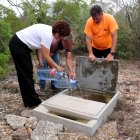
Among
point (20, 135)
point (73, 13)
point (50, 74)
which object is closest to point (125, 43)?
point (73, 13)

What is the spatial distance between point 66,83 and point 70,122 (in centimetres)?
144

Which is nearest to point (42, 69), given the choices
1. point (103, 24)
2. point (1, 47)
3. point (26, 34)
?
point (26, 34)

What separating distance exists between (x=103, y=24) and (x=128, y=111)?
1.62 meters

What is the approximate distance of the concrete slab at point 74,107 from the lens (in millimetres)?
4827

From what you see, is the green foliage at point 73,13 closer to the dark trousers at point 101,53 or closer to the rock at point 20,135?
the dark trousers at point 101,53

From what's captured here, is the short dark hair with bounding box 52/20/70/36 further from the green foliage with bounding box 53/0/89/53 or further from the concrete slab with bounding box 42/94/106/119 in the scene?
the green foliage with bounding box 53/0/89/53

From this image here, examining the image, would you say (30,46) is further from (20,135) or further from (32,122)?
(20,135)

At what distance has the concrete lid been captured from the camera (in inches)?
236

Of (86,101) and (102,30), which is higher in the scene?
(102,30)

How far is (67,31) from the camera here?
4879 mm

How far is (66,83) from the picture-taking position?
5996 mm

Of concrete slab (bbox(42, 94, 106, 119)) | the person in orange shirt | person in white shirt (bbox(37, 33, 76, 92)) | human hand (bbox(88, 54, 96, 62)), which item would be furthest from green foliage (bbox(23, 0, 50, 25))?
concrete slab (bbox(42, 94, 106, 119))

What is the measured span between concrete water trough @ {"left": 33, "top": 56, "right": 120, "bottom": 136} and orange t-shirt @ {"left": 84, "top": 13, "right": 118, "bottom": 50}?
331 mm

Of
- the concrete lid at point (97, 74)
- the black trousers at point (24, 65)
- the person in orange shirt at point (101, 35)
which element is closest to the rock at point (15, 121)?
the black trousers at point (24, 65)
